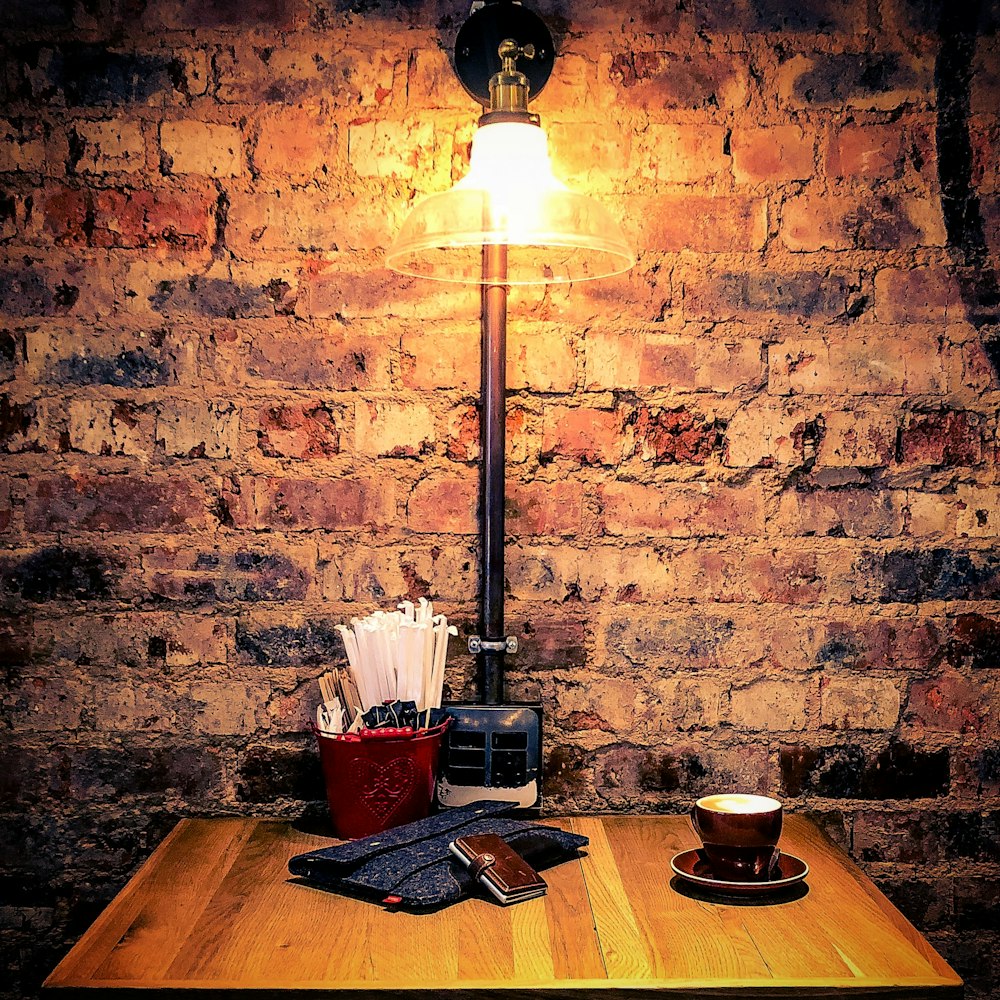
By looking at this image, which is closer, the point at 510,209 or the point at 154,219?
the point at 510,209

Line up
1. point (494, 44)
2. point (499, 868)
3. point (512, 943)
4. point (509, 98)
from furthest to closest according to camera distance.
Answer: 1. point (494, 44)
2. point (509, 98)
3. point (499, 868)
4. point (512, 943)

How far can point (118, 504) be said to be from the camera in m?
2.03

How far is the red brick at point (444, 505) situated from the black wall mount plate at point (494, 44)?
66 centimetres

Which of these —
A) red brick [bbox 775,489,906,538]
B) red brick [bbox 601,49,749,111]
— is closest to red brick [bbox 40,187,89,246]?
red brick [bbox 601,49,749,111]

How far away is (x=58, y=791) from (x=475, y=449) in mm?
964

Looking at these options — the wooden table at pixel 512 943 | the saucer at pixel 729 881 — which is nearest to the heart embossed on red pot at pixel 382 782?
the wooden table at pixel 512 943

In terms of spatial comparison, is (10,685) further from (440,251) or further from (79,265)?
(440,251)

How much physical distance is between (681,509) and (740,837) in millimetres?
647

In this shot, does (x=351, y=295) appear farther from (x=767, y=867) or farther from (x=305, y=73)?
(x=767, y=867)

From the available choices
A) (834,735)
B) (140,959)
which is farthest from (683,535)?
(140,959)

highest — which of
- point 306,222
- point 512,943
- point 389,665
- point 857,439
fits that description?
point 306,222

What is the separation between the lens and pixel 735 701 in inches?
81.6

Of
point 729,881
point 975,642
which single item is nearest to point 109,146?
point 729,881

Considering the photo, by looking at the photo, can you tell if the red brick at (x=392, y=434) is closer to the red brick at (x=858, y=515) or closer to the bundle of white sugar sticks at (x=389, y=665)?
the bundle of white sugar sticks at (x=389, y=665)
